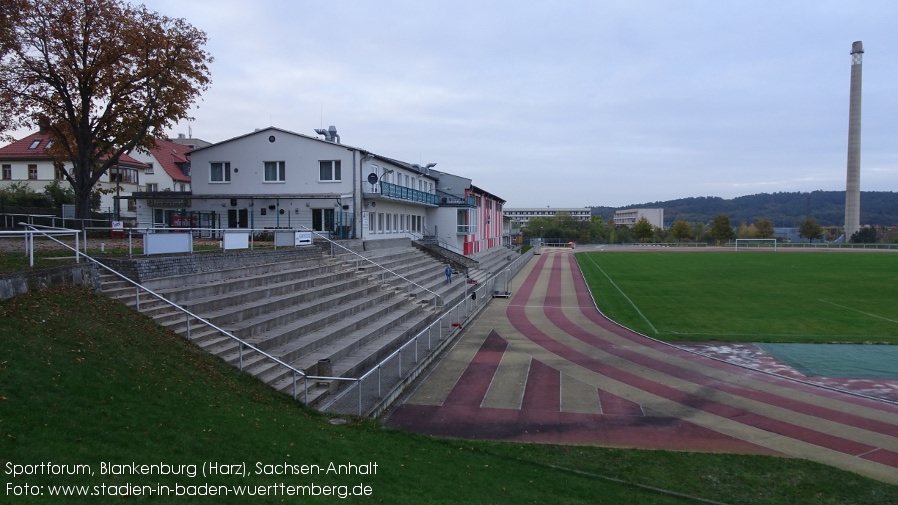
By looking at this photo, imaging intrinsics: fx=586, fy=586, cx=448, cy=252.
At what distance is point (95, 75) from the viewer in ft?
83.7

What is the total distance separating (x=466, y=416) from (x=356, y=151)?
2313 cm

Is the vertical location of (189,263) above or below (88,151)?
below

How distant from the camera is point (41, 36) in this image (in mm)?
23891

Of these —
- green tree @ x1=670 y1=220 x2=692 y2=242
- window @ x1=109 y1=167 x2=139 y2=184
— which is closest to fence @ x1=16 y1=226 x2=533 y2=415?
window @ x1=109 y1=167 x2=139 y2=184

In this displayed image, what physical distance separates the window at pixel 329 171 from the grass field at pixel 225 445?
74.4 ft

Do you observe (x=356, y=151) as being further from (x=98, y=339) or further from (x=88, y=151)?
(x=98, y=339)

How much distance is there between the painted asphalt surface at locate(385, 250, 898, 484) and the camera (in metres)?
13.2

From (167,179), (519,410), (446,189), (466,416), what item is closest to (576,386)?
(519,410)

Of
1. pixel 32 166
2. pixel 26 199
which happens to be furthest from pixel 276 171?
pixel 32 166

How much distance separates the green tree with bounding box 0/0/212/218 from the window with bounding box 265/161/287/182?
7.42 m

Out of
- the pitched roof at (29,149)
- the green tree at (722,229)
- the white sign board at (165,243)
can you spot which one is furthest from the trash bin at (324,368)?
the green tree at (722,229)

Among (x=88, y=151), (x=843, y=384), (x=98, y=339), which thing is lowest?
(x=843, y=384)

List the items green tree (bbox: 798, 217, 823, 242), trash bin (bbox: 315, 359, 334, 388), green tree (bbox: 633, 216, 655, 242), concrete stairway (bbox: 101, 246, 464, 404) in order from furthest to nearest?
green tree (bbox: 633, 216, 655, 242) < green tree (bbox: 798, 217, 823, 242) < trash bin (bbox: 315, 359, 334, 388) < concrete stairway (bbox: 101, 246, 464, 404)

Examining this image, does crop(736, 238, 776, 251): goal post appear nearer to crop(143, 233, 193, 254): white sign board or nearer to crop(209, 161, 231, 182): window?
crop(209, 161, 231, 182): window
